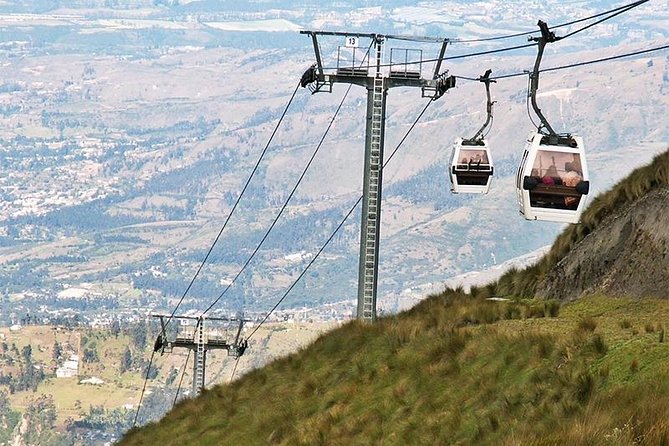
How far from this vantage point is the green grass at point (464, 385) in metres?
17.0

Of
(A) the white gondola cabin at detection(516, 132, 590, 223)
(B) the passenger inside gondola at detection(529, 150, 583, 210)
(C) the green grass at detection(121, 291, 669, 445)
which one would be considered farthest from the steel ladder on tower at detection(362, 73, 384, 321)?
(B) the passenger inside gondola at detection(529, 150, 583, 210)

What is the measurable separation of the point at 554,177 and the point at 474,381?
313 inches

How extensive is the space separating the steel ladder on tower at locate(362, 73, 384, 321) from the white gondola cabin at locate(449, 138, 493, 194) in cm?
254

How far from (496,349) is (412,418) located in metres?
1.90

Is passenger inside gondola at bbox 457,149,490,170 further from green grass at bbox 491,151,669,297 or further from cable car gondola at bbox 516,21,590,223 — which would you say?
cable car gondola at bbox 516,21,590,223

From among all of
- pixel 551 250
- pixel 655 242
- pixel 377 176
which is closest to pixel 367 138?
pixel 377 176

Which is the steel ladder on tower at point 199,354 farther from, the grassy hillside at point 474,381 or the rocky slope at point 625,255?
the rocky slope at point 625,255

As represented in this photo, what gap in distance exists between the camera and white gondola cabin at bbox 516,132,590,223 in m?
27.7

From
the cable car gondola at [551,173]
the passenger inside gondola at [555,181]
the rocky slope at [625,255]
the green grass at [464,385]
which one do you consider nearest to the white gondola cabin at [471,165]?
the rocky slope at [625,255]

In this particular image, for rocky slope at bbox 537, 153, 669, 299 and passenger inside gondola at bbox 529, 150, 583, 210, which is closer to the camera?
passenger inside gondola at bbox 529, 150, 583, 210

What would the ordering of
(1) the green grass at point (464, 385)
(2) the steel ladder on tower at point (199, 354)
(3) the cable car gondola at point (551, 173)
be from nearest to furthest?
(1) the green grass at point (464, 385), (3) the cable car gondola at point (551, 173), (2) the steel ladder on tower at point (199, 354)

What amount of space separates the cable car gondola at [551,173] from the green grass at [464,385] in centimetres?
166

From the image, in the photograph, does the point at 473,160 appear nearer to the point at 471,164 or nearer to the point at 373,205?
the point at 471,164

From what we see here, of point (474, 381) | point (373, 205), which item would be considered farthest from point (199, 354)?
point (474, 381)
